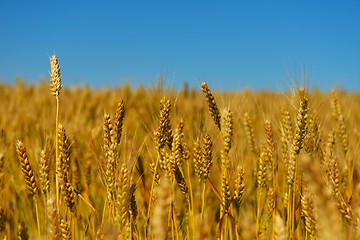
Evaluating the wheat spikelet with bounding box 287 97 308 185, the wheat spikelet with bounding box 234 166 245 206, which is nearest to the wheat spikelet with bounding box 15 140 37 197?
the wheat spikelet with bounding box 234 166 245 206

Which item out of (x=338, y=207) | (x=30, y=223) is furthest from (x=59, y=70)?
(x=30, y=223)

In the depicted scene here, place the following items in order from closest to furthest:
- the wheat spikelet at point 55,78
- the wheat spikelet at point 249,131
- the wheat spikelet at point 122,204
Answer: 1. the wheat spikelet at point 122,204
2. the wheat spikelet at point 55,78
3. the wheat spikelet at point 249,131

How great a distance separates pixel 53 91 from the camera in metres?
1.60

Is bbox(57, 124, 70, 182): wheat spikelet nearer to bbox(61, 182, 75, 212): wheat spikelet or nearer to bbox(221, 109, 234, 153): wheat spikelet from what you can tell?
bbox(61, 182, 75, 212): wheat spikelet

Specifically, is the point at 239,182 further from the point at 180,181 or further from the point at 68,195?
the point at 68,195

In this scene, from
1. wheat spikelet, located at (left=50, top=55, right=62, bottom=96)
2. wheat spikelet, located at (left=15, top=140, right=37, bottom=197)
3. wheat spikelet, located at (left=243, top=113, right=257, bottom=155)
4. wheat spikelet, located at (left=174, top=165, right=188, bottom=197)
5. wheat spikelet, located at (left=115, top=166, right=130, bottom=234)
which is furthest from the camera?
wheat spikelet, located at (left=243, top=113, right=257, bottom=155)

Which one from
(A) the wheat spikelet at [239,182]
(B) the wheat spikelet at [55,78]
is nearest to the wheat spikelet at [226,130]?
(A) the wheat spikelet at [239,182]

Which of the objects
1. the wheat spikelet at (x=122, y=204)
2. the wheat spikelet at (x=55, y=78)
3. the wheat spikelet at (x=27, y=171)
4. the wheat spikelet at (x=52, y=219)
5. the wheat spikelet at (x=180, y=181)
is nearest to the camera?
the wheat spikelet at (x=52, y=219)

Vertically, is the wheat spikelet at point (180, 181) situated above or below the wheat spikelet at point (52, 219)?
above

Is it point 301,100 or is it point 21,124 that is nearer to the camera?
point 301,100

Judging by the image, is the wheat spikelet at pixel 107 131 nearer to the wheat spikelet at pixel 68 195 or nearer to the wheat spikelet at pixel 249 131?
the wheat spikelet at pixel 68 195

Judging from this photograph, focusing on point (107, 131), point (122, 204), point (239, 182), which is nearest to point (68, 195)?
point (107, 131)

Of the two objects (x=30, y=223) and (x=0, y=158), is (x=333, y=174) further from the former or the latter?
(x=30, y=223)

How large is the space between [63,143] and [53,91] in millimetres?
192
